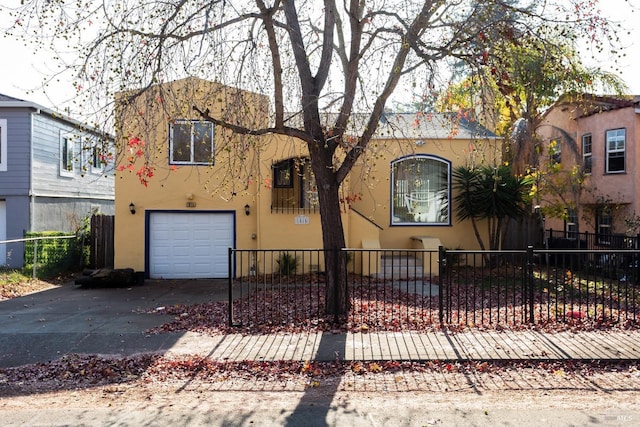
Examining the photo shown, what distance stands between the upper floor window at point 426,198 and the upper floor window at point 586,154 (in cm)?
570

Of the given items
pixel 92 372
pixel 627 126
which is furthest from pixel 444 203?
pixel 92 372

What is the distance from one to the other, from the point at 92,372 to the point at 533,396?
16.3ft

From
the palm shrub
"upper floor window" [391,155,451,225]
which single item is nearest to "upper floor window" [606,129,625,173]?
the palm shrub

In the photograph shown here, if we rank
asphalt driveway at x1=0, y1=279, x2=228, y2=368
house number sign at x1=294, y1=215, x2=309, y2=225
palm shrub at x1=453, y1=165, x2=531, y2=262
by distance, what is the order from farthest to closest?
palm shrub at x1=453, y1=165, x2=531, y2=262 → house number sign at x1=294, y1=215, x2=309, y2=225 → asphalt driveway at x1=0, y1=279, x2=228, y2=368

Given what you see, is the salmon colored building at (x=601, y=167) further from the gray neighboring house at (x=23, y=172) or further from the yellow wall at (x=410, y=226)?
the gray neighboring house at (x=23, y=172)

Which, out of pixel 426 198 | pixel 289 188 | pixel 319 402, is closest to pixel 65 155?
pixel 289 188

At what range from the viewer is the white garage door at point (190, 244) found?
1544 cm

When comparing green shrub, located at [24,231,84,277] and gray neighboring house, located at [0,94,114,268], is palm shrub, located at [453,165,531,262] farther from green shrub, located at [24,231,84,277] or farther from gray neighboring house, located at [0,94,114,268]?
green shrub, located at [24,231,84,277]

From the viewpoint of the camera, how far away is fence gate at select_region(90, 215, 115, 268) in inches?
639

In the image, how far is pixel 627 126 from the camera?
682 inches

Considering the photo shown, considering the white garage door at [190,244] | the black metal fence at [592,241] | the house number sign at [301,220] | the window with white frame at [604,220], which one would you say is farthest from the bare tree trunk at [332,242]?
the window with white frame at [604,220]

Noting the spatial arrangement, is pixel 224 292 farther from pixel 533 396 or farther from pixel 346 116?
pixel 533 396

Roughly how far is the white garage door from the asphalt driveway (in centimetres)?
93

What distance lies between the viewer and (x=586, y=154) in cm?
1964
